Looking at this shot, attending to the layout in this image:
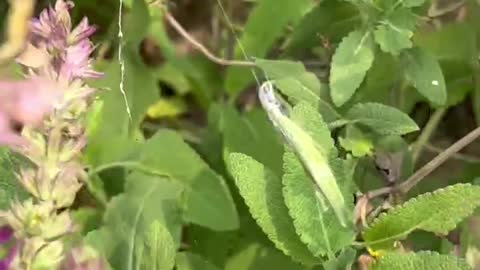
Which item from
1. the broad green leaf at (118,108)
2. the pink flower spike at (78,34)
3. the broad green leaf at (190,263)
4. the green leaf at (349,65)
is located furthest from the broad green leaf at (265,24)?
the pink flower spike at (78,34)

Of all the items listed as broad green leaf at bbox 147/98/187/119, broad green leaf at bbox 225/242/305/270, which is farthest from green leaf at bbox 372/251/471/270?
broad green leaf at bbox 147/98/187/119

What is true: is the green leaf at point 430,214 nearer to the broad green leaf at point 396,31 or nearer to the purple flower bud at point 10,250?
the broad green leaf at point 396,31

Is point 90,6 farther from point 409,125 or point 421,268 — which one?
point 421,268

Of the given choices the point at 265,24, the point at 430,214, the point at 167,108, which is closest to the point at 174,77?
the point at 167,108

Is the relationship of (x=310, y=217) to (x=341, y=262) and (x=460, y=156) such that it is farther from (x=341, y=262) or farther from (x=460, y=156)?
(x=460, y=156)

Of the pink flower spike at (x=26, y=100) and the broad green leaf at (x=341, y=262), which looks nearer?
the pink flower spike at (x=26, y=100)

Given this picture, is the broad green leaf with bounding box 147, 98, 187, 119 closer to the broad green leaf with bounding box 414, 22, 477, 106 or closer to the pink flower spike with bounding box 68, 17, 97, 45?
the broad green leaf with bounding box 414, 22, 477, 106
